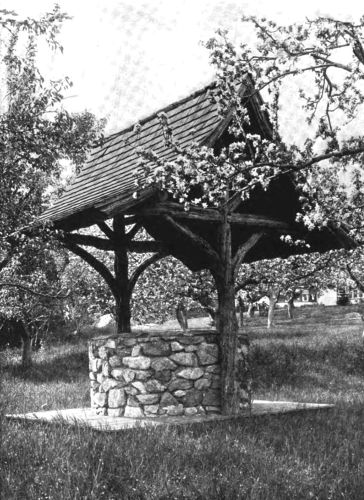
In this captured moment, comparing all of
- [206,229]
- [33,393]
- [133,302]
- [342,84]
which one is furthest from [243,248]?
[133,302]

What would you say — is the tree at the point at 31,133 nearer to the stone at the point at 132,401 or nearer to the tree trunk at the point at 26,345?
the stone at the point at 132,401

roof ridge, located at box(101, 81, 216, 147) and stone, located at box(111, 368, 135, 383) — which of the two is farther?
roof ridge, located at box(101, 81, 216, 147)

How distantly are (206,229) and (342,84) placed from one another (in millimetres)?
5928

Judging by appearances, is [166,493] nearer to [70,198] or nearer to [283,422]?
[283,422]

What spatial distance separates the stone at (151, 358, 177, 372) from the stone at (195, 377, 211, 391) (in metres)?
0.41

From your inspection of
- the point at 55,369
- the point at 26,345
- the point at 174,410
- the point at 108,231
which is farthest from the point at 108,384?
the point at 26,345

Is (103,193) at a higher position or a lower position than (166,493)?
higher

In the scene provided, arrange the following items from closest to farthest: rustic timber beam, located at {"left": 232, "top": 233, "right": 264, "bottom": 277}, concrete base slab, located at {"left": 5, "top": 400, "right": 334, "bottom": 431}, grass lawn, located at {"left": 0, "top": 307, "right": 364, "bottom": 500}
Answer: grass lawn, located at {"left": 0, "top": 307, "right": 364, "bottom": 500}, concrete base slab, located at {"left": 5, "top": 400, "right": 334, "bottom": 431}, rustic timber beam, located at {"left": 232, "top": 233, "right": 264, "bottom": 277}

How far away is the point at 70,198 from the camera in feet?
40.1

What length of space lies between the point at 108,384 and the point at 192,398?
1.26 m

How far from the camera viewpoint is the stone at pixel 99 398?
407 inches

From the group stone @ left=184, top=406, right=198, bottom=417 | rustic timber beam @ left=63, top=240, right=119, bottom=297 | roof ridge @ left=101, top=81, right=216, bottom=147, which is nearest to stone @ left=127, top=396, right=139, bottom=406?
stone @ left=184, top=406, right=198, bottom=417

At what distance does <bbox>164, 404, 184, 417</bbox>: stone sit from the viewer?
9.89 meters

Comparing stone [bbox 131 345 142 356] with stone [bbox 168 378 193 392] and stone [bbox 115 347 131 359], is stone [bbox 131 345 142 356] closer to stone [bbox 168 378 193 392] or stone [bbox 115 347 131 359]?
stone [bbox 115 347 131 359]
